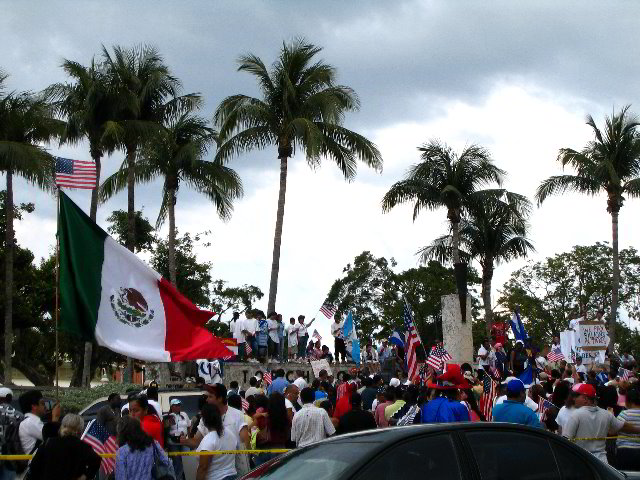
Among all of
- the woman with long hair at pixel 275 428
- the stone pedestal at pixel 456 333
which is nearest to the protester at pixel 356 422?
the woman with long hair at pixel 275 428

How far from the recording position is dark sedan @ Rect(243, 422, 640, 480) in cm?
654

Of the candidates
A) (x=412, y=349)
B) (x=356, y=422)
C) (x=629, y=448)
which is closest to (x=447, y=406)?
(x=356, y=422)

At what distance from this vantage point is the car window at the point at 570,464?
23.7ft

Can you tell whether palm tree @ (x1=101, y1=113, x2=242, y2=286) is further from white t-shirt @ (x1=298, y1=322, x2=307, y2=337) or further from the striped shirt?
the striped shirt

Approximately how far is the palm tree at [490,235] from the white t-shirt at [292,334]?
978cm

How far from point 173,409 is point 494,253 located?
100 ft

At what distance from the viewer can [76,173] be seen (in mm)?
13852

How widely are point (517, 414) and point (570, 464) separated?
9.46 ft

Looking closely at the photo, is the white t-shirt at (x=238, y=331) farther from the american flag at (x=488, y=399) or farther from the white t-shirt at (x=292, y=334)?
the american flag at (x=488, y=399)

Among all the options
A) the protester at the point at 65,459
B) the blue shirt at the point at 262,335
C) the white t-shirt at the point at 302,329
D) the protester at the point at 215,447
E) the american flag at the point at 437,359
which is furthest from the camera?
the white t-shirt at the point at 302,329

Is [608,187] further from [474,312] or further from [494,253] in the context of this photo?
[474,312]

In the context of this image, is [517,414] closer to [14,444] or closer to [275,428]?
[275,428]

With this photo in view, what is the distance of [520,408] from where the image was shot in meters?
10.2

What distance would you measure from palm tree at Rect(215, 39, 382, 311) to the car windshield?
27704mm
